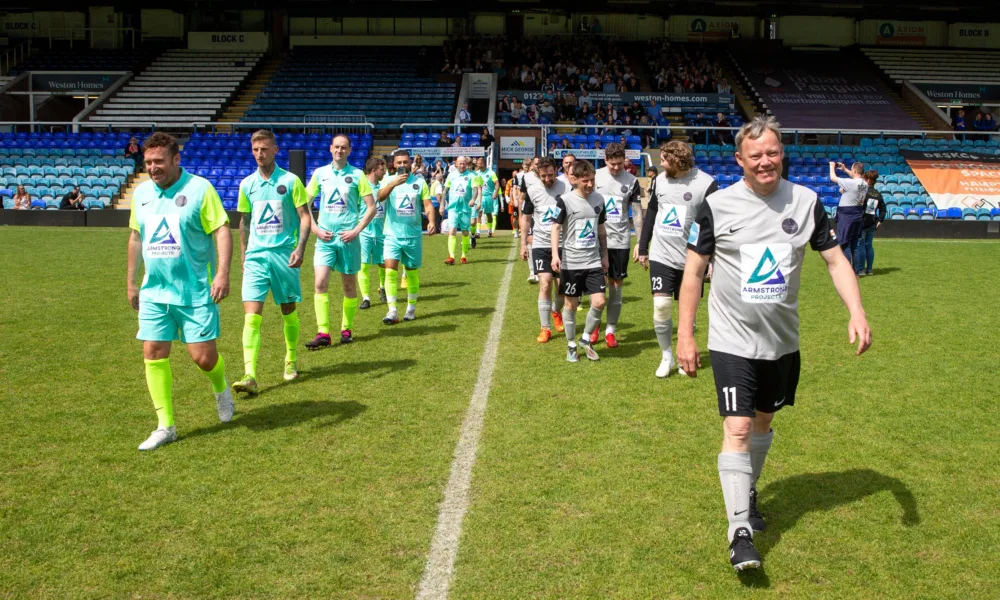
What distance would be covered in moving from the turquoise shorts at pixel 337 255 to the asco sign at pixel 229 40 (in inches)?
1407

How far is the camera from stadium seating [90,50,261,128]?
35188 millimetres

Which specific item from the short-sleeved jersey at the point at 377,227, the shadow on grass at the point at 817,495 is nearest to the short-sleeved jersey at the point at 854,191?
the short-sleeved jersey at the point at 377,227

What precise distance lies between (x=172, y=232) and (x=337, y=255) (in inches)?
138

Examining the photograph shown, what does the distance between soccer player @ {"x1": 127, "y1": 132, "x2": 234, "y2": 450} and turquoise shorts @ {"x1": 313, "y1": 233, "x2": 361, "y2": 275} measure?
10.5 ft

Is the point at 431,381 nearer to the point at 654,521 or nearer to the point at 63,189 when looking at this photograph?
the point at 654,521

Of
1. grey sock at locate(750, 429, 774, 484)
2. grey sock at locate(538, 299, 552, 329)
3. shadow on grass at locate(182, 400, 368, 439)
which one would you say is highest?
grey sock at locate(538, 299, 552, 329)

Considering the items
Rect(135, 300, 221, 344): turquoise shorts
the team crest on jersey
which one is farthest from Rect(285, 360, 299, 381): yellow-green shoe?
the team crest on jersey

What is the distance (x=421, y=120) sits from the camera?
33750 mm

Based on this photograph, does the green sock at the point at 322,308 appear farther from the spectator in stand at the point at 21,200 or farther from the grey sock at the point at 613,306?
the spectator in stand at the point at 21,200

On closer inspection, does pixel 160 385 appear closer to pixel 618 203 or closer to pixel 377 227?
pixel 618 203

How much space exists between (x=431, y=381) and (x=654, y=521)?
3.44 metres

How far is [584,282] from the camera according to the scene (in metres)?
8.63

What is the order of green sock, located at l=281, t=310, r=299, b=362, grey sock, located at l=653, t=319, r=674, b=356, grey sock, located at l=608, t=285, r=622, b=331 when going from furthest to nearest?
grey sock, located at l=608, t=285, r=622, b=331
grey sock, located at l=653, t=319, r=674, b=356
green sock, located at l=281, t=310, r=299, b=362

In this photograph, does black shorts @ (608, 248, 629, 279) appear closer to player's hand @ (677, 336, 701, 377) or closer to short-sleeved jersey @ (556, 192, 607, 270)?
short-sleeved jersey @ (556, 192, 607, 270)
